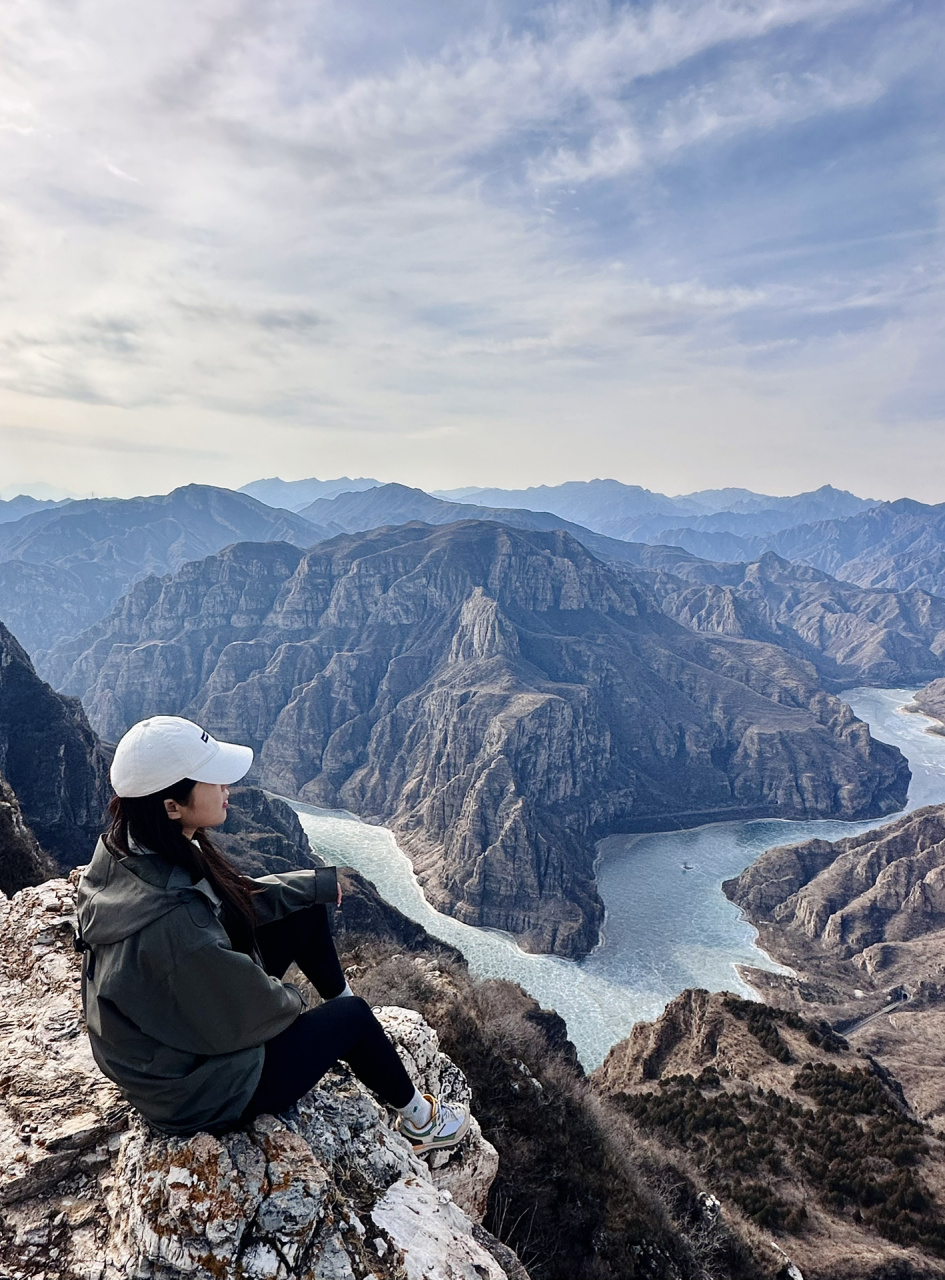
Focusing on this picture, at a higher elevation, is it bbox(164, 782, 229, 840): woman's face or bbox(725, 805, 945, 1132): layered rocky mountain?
bbox(164, 782, 229, 840): woman's face

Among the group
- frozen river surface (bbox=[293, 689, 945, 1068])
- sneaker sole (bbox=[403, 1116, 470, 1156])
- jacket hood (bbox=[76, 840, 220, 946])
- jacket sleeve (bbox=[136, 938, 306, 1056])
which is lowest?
frozen river surface (bbox=[293, 689, 945, 1068])

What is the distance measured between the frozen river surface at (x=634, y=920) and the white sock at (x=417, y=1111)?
67.0m

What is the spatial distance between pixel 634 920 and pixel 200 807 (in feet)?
341

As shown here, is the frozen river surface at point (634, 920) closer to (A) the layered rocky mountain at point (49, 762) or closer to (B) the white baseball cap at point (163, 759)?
(A) the layered rocky mountain at point (49, 762)

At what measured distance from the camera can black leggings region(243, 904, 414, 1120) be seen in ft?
13.5

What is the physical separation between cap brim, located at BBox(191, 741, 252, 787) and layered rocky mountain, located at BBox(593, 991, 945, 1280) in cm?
2032

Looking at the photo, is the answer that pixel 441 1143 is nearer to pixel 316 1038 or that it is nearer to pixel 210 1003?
pixel 316 1038

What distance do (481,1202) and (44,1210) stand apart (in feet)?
13.6

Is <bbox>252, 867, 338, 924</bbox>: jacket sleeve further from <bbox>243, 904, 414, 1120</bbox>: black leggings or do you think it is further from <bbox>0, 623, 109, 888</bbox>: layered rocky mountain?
<bbox>0, 623, 109, 888</bbox>: layered rocky mountain

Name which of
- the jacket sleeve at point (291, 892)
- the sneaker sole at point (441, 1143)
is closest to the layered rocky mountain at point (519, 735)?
the sneaker sole at point (441, 1143)

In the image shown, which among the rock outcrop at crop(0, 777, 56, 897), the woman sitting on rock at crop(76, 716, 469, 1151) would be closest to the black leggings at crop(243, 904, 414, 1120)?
the woman sitting on rock at crop(76, 716, 469, 1151)

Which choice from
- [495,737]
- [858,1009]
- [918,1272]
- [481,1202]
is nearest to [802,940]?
[858,1009]

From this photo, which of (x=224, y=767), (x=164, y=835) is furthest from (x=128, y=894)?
(x=224, y=767)

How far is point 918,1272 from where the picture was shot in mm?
17391
